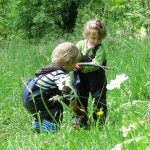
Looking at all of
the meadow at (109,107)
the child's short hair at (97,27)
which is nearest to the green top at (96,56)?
the child's short hair at (97,27)

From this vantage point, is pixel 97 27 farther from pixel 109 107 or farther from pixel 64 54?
pixel 109 107

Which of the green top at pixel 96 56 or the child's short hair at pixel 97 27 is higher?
the child's short hair at pixel 97 27

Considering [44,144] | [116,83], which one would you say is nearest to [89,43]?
[44,144]

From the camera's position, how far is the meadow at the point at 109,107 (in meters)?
2.26

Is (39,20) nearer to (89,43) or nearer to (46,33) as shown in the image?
(46,33)

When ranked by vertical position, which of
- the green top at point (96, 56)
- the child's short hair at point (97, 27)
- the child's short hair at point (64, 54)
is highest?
the child's short hair at point (97, 27)

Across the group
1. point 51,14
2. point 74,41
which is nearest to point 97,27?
point 74,41

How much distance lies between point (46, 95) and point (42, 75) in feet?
0.62

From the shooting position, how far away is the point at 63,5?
17875 millimetres

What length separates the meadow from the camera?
2.26 m

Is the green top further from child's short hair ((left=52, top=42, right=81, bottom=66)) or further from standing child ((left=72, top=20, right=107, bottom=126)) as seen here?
child's short hair ((left=52, top=42, right=81, bottom=66))

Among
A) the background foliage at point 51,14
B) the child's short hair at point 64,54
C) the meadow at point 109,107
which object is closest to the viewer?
the meadow at point 109,107

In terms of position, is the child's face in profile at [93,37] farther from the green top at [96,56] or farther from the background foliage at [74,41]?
the background foliage at [74,41]

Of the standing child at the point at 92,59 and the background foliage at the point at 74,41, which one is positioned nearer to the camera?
the background foliage at the point at 74,41
